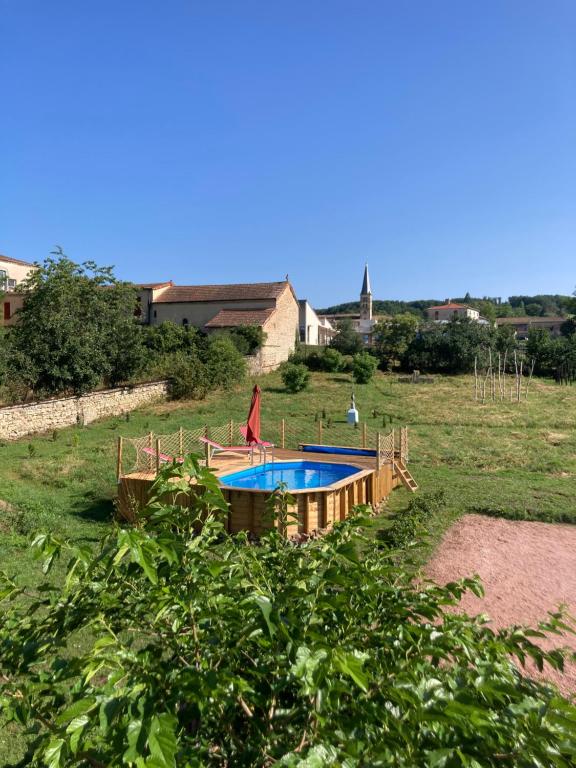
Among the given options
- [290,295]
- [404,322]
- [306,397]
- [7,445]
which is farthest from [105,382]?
[404,322]

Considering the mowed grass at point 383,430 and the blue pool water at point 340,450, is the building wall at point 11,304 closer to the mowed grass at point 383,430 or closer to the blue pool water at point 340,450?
the mowed grass at point 383,430

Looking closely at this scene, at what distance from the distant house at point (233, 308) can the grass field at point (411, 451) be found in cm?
632

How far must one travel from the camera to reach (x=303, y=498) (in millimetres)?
10672

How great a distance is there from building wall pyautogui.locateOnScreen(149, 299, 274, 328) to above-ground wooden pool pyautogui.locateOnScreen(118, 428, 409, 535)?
28937 millimetres

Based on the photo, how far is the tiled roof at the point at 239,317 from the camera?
38.9m

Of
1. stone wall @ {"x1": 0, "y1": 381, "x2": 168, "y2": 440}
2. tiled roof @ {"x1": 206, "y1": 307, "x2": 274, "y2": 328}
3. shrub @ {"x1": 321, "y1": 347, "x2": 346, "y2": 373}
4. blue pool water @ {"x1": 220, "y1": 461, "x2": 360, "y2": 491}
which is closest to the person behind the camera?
blue pool water @ {"x1": 220, "y1": 461, "x2": 360, "y2": 491}

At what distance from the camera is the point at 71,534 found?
32.2 ft

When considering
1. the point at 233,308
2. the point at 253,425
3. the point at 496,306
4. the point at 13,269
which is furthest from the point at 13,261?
the point at 496,306

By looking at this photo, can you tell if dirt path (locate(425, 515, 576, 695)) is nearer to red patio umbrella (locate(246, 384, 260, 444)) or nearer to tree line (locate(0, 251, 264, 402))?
red patio umbrella (locate(246, 384, 260, 444))

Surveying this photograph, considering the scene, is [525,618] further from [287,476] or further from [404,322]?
[404,322]

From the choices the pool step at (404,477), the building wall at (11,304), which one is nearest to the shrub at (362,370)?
the pool step at (404,477)

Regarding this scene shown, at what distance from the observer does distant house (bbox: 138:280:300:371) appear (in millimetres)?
39600

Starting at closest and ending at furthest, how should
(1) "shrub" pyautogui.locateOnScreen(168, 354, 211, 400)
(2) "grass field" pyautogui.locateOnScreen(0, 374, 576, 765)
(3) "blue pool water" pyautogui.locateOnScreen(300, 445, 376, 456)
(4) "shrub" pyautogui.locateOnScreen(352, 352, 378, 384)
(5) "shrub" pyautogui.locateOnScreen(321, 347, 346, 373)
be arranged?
(2) "grass field" pyautogui.locateOnScreen(0, 374, 576, 765)
(3) "blue pool water" pyautogui.locateOnScreen(300, 445, 376, 456)
(1) "shrub" pyautogui.locateOnScreen(168, 354, 211, 400)
(4) "shrub" pyautogui.locateOnScreen(352, 352, 378, 384)
(5) "shrub" pyautogui.locateOnScreen(321, 347, 346, 373)

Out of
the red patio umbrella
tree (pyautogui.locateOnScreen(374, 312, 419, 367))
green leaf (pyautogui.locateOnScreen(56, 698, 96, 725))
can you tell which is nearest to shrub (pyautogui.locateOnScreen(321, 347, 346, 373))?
tree (pyautogui.locateOnScreen(374, 312, 419, 367))
